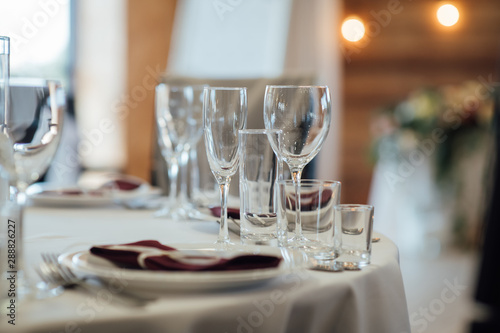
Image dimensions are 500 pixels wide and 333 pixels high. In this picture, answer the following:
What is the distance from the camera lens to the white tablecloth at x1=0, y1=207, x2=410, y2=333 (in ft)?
2.06

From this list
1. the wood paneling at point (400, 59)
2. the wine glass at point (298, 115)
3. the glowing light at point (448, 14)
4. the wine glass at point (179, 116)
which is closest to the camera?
the wine glass at point (298, 115)

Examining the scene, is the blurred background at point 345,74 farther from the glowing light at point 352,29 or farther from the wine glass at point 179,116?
the wine glass at point 179,116

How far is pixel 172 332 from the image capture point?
0.65 metres

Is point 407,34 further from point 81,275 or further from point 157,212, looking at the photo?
point 81,275

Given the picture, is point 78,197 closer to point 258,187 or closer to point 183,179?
point 183,179

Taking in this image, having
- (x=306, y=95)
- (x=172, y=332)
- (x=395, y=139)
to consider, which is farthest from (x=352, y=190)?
(x=172, y=332)

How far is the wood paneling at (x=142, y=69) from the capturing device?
4.42 metres

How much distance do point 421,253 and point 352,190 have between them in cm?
113

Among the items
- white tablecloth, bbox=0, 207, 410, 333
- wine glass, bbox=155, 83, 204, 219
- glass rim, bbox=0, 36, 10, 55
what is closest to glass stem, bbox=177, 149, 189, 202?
wine glass, bbox=155, 83, 204, 219

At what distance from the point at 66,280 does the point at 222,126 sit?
314 mm

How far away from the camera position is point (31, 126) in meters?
0.77

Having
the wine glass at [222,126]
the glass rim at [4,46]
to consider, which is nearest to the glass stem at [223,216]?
the wine glass at [222,126]

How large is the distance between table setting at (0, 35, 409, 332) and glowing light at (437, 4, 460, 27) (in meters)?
3.59

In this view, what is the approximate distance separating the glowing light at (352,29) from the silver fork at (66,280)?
405 cm
